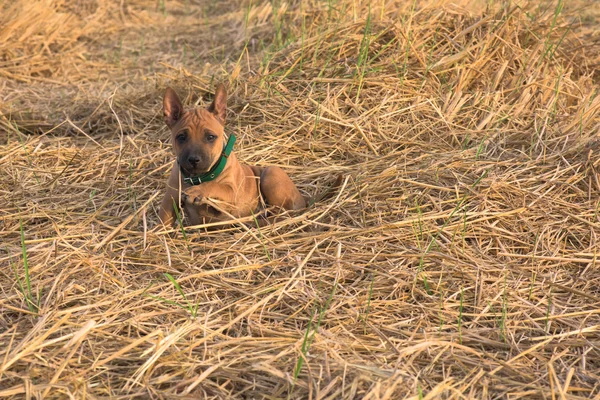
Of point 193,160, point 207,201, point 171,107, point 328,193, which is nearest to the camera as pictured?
point 193,160

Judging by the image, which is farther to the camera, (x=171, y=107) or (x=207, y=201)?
(x=171, y=107)

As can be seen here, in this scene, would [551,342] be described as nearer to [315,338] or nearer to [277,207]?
[315,338]

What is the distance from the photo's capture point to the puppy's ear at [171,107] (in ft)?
15.5

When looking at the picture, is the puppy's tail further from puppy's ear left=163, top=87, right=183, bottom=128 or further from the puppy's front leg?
puppy's ear left=163, top=87, right=183, bottom=128

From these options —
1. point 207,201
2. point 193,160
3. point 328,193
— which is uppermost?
point 193,160

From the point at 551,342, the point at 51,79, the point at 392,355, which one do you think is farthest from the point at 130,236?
the point at 51,79

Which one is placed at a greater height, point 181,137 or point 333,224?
point 181,137

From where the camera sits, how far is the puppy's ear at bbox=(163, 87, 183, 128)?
4723mm

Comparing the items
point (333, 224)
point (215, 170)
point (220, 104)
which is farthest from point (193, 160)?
point (333, 224)

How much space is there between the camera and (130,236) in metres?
4.33

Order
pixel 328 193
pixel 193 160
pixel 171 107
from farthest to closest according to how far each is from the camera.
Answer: pixel 328 193, pixel 171 107, pixel 193 160

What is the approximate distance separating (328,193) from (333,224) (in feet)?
1.56

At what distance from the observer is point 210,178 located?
4.57 metres

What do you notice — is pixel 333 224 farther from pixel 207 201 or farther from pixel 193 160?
pixel 193 160
